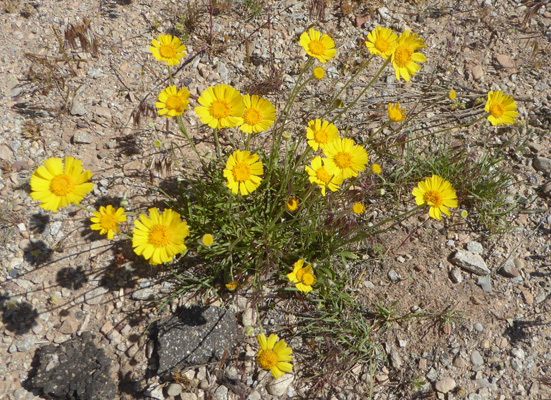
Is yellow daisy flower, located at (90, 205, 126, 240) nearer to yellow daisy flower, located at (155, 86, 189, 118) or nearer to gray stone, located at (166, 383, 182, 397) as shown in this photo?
yellow daisy flower, located at (155, 86, 189, 118)

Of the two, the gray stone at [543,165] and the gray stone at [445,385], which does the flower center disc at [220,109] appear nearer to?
the gray stone at [445,385]

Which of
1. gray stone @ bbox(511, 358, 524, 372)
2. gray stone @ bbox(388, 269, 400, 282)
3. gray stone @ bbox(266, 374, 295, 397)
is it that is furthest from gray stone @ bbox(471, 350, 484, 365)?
gray stone @ bbox(266, 374, 295, 397)

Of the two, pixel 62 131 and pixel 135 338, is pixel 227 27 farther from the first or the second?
pixel 135 338

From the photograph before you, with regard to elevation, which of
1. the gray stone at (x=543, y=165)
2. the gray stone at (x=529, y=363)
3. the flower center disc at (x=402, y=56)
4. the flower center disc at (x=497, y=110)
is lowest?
the gray stone at (x=529, y=363)

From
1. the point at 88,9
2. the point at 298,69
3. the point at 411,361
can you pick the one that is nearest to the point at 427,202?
the point at 411,361

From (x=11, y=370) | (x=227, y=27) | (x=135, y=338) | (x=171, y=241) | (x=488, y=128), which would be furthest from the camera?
(x=227, y=27)

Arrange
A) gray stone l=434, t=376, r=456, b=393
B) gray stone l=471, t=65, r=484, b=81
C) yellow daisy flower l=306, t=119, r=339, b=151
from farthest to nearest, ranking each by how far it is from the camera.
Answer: gray stone l=471, t=65, r=484, b=81 < gray stone l=434, t=376, r=456, b=393 < yellow daisy flower l=306, t=119, r=339, b=151

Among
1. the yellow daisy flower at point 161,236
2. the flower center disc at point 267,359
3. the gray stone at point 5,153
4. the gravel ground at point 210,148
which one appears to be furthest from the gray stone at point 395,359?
the gray stone at point 5,153
